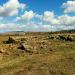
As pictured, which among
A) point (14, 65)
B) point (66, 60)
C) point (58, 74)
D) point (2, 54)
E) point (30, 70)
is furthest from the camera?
point (2, 54)

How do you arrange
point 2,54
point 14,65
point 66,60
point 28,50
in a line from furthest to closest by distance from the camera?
point 28,50 < point 2,54 < point 66,60 < point 14,65

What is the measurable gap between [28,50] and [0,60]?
979 cm

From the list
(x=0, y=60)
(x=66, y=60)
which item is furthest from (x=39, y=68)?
(x=0, y=60)

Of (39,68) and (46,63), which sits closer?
(39,68)

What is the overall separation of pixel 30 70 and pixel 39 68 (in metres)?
1.51

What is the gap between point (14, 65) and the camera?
32656mm

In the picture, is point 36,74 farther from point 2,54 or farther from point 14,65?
point 2,54

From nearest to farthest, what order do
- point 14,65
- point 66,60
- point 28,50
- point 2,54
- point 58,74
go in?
point 58,74 → point 14,65 → point 66,60 → point 2,54 → point 28,50

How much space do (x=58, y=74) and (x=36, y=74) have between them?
272cm

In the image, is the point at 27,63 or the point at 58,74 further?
the point at 27,63

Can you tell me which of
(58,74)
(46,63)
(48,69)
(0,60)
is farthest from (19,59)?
(58,74)

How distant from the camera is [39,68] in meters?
30.8

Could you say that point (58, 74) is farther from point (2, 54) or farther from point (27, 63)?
point (2, 54)

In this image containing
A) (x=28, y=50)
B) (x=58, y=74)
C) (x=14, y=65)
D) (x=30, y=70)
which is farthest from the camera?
(x=28, y=50)
